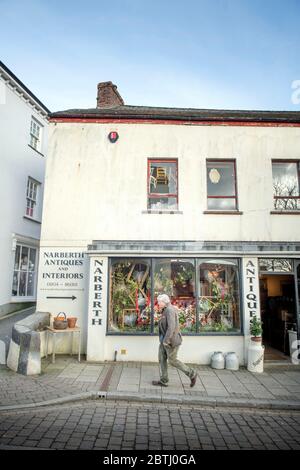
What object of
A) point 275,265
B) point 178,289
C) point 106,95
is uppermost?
point 106,95

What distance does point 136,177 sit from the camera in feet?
32.9

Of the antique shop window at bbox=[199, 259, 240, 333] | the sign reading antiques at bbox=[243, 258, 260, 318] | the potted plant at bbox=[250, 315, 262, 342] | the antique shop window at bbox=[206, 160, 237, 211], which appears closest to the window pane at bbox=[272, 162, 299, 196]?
the antique shop window at bbox=[206, 160, 237, 211]

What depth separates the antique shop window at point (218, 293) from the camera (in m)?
9.12

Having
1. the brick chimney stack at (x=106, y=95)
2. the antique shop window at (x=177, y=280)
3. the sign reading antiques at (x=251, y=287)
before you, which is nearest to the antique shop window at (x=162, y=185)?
the antique shop window at (x=177, y=280)

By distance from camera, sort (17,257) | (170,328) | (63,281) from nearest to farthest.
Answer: (170,328) → (63,281) → (17,257)

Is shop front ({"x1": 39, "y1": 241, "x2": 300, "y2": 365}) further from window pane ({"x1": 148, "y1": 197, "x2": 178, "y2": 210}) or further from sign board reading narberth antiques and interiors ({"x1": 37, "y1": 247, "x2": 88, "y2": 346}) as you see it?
window pane ({"x1": 148, "y1": 197, "x2": 178, "y2": 210})

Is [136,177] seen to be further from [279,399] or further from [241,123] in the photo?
[279,399]

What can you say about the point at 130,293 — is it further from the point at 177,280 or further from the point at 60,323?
→ the point at 60,323

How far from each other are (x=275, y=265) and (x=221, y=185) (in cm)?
306

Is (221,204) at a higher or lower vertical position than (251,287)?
higher

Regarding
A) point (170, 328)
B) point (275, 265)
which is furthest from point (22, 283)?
point (275, 265)

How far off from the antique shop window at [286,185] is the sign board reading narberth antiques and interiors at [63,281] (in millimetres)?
6549

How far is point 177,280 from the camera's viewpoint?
9.35 metres

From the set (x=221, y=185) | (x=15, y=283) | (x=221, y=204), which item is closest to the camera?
(x=221, y=204)
